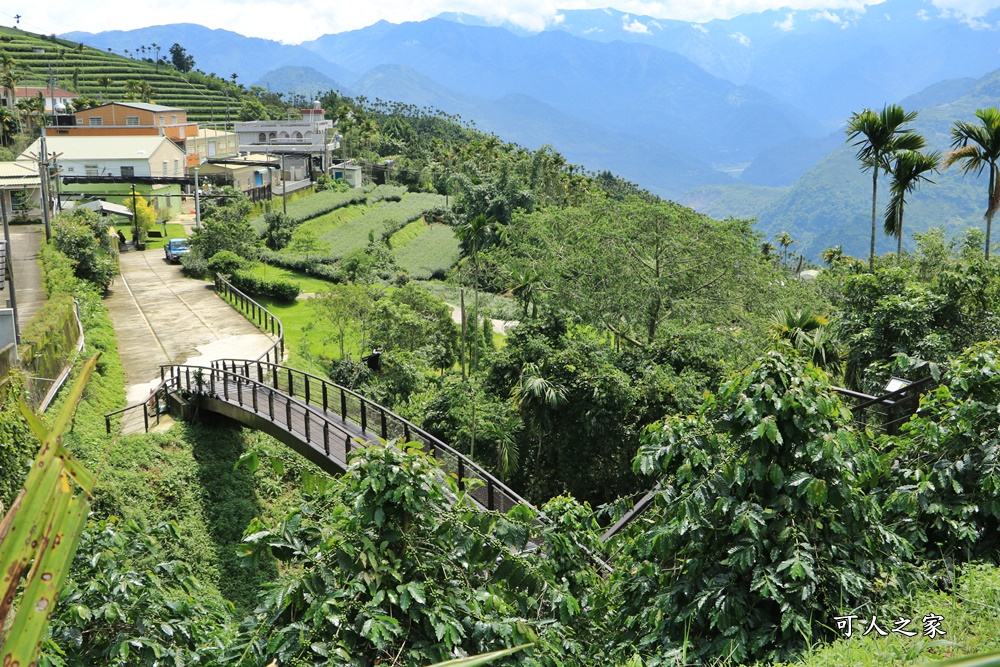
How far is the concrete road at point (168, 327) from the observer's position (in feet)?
88.5

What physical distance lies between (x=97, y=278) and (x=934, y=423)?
3590cm

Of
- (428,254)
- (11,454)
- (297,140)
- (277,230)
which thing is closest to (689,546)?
(11,454)

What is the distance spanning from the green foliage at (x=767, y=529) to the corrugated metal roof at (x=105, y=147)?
67.0 meters

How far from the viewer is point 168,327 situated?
31.7 metres

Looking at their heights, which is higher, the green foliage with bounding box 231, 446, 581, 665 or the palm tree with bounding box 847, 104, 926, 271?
the palm tree with bounding box 847, 104, 926, 271

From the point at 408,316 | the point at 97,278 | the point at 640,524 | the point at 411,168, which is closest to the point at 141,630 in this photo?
the point at 640,524

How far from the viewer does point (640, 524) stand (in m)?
6.71

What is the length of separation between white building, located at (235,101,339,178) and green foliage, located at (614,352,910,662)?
270ft

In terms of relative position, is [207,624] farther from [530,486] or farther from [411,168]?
[411,168]

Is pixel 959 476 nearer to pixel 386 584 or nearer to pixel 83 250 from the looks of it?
pixel 386 584

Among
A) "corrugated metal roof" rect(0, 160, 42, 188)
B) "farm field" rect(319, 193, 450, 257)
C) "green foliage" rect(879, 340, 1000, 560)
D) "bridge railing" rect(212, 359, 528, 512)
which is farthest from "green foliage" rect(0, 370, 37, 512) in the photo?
"farm field" rect(319, 193, 450, 257)

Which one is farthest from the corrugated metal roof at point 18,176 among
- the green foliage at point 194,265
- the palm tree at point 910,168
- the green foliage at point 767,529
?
the green foliage at point 767,529

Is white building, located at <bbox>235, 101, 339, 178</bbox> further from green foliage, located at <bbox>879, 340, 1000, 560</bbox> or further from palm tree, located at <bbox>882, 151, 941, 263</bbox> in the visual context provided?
green foliage, located at <bbox>879, 340, 1000, 560</bbox>

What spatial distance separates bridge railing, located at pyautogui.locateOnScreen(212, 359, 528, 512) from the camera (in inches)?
443
